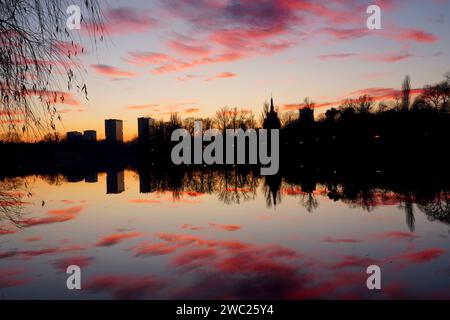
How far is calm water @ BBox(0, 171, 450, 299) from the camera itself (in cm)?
1055

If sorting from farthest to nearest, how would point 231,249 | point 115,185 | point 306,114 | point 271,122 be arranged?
1. point 306,114
2. point 271,122
3. point 115,185
4. point 231,249

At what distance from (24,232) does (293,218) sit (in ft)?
42.0

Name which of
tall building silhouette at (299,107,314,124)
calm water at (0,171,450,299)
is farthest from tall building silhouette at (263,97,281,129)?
calm water at (0,171,450,299)

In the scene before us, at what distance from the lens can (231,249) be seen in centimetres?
1479

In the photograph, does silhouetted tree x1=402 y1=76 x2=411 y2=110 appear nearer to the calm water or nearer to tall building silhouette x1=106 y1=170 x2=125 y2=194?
tall building silhouette x1=106 y1=170 x2=125 y2=194

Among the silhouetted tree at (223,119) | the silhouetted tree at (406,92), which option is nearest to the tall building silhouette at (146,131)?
the silhouetted tree at (223,119)

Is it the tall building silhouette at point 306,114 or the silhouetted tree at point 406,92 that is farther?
the tall building silhouette at point 306,114

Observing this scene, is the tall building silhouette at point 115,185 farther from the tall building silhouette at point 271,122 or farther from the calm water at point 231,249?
the tall building silhouette at point 271,122

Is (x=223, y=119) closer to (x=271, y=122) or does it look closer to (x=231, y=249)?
(x=271, y=122)

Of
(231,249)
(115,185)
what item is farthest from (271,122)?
(231,249)

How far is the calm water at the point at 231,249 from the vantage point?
415 inches
